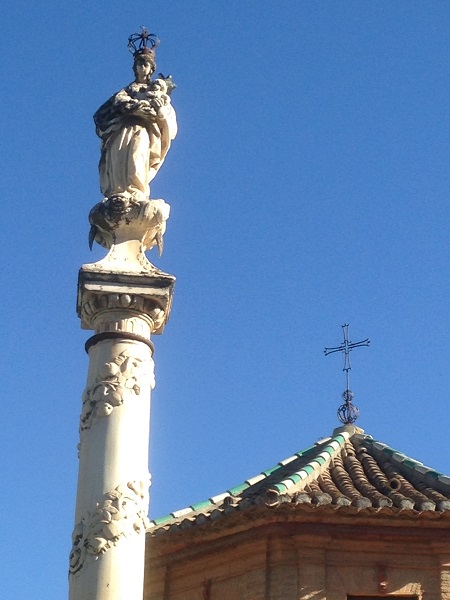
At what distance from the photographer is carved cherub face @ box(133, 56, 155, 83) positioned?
12344 millimetres

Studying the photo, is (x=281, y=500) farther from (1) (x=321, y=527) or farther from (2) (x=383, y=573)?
(2) (x=383, y=573)

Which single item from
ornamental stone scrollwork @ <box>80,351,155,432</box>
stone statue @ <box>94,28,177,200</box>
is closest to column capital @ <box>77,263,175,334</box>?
ornamental stone scrollwork @ <box>80,351,155,432</box>

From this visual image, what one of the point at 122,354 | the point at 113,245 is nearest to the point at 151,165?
the point at 113,245

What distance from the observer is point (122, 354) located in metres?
10.5

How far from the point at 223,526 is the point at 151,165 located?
4.72m

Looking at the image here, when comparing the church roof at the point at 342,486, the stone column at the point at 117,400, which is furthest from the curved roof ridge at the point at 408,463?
the stone column at the point at 117,400

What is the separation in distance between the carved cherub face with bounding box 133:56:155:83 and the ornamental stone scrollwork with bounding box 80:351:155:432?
351 cm

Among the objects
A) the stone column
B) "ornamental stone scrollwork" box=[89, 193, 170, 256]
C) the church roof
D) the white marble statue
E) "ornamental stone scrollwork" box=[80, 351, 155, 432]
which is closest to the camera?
the stone column

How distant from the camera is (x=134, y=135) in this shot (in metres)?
11.8

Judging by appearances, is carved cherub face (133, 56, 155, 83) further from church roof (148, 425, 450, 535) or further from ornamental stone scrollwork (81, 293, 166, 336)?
church roof (148, 425, 450, 535)

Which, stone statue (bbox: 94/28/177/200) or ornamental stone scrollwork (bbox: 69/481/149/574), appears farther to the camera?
stone statue (bbox: 94/28/177/200)

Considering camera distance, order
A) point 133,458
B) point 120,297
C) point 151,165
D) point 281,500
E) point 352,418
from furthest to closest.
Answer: point 352,418 → point 281,500 → point 151,165 → point 120,297 → point 133,458

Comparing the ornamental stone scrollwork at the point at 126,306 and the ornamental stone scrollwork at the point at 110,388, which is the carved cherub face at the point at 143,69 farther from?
the ornamental stone scrollwork at the point at 110,388

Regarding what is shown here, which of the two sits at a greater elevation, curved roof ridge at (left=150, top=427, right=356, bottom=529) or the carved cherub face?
the carved cherub face
